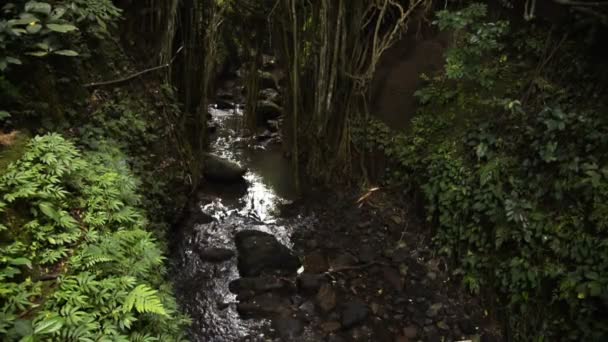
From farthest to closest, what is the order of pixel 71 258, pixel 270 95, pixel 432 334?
pixel 270 95, pixel 432 334, pixel 71 258

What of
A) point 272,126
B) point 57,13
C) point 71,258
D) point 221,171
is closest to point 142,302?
point 71,258

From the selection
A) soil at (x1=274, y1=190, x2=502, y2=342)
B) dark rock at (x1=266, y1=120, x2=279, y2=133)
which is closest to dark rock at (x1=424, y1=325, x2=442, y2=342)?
soil at (x1=274, y1=190, x2=502, y2=342)

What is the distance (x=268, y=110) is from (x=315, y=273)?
4657mm

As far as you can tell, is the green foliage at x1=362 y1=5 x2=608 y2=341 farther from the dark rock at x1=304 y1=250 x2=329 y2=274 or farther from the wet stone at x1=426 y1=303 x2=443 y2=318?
the dark rock at x1=304 y1=250 x2=329 y2=274

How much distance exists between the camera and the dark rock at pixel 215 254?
4367 millimetres

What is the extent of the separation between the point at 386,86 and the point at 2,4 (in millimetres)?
4038

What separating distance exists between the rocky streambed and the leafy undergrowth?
58.9 inches

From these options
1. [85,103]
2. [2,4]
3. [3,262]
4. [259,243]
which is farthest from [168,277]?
[2,4]

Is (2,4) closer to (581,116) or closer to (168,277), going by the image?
(168,277)

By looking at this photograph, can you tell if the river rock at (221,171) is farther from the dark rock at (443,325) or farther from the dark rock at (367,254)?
the dark rock at (443,325)

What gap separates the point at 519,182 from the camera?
11.0 ft

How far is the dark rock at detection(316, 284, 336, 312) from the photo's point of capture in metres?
3.75

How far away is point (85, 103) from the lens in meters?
3.34

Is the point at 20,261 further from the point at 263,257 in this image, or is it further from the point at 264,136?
the point at 264,136
